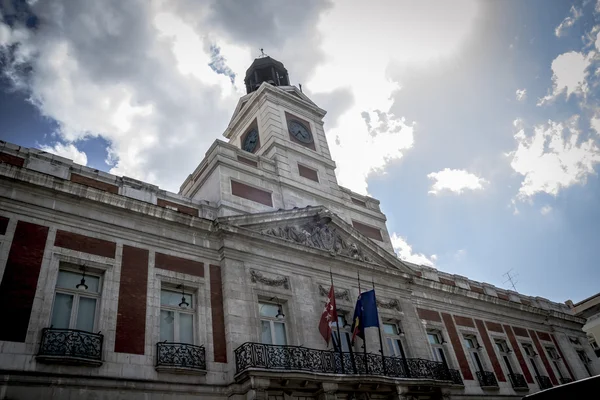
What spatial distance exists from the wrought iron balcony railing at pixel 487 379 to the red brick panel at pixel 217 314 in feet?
44.1

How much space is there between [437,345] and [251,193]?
437 inches

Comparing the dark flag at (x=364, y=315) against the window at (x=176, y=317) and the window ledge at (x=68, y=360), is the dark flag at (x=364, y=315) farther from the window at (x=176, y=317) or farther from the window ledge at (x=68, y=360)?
the window ledge at (x=68, y=360)

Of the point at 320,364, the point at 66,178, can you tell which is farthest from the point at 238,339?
the point at 66,178

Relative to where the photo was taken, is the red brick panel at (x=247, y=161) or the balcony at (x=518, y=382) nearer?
the red brick panel at (x=247, y=161)

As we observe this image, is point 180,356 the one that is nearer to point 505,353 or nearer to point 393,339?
point 393,339

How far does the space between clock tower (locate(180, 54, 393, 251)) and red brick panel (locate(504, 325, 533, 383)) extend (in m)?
8.64

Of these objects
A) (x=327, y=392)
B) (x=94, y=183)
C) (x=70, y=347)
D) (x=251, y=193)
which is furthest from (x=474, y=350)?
(x=94, y=183)

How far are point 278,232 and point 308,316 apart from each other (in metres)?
3.44

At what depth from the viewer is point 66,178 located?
14352mm

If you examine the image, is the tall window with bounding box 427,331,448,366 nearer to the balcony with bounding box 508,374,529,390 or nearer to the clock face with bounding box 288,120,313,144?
the balcony with bounding box 508,374,529,390

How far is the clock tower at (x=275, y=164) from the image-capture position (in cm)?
1969

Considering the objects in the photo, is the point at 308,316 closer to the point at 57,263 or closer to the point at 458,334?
the point at 57,263

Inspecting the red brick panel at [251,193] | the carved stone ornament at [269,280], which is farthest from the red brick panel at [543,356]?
the red brick panel at [251,193]

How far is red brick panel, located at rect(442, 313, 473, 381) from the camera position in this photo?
21500 millimetres
